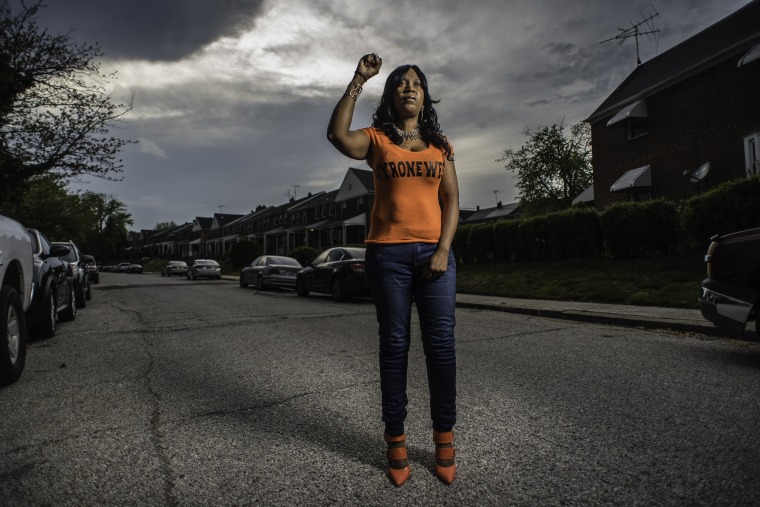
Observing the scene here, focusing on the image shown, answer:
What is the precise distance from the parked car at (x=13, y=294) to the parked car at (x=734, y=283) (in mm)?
6516

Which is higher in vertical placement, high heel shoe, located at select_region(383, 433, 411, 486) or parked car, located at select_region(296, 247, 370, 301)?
parked car, located at select_region(296, 247, 370, 301)

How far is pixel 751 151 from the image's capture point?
573 inches

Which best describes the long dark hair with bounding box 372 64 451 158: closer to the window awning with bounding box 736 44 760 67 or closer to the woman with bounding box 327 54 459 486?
the woman with bounding box 327 54 459 486

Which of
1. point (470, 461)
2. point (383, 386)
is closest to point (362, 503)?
point (383, 386)

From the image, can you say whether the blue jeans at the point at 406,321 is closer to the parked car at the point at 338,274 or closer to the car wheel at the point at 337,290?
the parked car at the point at 338,274

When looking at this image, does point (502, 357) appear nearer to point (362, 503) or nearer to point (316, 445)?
point (316, 445)

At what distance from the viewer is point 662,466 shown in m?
2.29

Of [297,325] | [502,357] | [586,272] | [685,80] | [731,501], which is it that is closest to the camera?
[731,501]

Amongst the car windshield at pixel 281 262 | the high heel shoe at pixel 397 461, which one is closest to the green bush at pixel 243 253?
the car windshield at pixel 281 262

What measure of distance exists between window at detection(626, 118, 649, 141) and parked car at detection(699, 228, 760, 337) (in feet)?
53.4

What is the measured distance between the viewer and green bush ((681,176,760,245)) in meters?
9.76

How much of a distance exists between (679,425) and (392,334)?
1.98 m

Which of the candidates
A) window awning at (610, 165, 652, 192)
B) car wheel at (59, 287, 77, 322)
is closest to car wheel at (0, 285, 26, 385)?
car wheel at (59, 287, 77, 322)

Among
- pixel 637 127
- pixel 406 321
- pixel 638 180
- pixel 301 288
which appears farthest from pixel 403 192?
pixel 637 127
